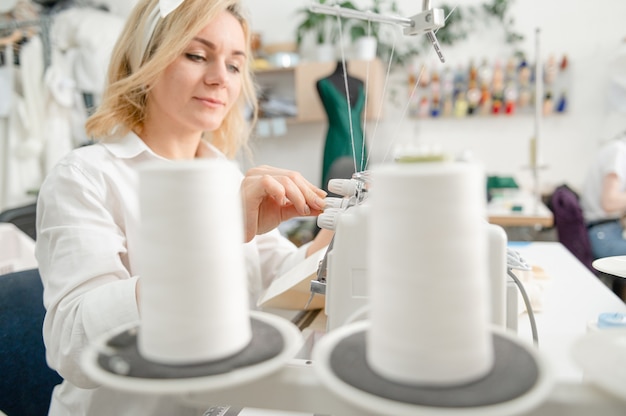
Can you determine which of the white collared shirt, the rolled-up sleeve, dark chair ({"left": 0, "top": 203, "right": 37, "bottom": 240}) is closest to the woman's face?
the white collared shirt

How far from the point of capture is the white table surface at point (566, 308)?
845 mm

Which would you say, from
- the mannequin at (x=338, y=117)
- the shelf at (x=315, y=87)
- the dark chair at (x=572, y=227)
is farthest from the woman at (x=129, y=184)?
the shelf at (x=315, y=87)

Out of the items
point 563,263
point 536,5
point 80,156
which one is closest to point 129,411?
point 80,156

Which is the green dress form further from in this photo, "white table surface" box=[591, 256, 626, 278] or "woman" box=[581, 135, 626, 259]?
"white table surface" box=[591, 256, 626, 278]

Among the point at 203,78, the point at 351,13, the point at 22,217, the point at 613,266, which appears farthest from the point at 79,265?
the point at 22,217

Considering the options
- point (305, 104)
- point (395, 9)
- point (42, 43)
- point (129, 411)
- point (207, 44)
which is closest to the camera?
point (129, 411)

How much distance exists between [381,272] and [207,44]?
0.79 m

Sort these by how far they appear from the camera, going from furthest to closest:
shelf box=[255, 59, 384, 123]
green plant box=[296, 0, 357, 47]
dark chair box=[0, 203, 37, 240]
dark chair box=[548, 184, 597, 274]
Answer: green plant box=[296, 0, 357, 47] < shelf box=[255, 59, 384, 123] < dark chair box=[0, 203, 37, 240] < dark chair box=[548, 184, 597, 274]

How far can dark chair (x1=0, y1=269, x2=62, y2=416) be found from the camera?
0.95 meters

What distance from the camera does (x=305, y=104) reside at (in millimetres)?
3723

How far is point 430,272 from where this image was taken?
34cm

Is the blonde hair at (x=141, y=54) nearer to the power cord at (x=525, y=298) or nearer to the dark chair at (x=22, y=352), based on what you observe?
the dark chair at (x=22, y=352)

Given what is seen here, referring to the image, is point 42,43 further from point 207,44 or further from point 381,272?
point 381,272

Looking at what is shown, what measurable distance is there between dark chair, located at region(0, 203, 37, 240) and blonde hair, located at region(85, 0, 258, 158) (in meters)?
1.70
